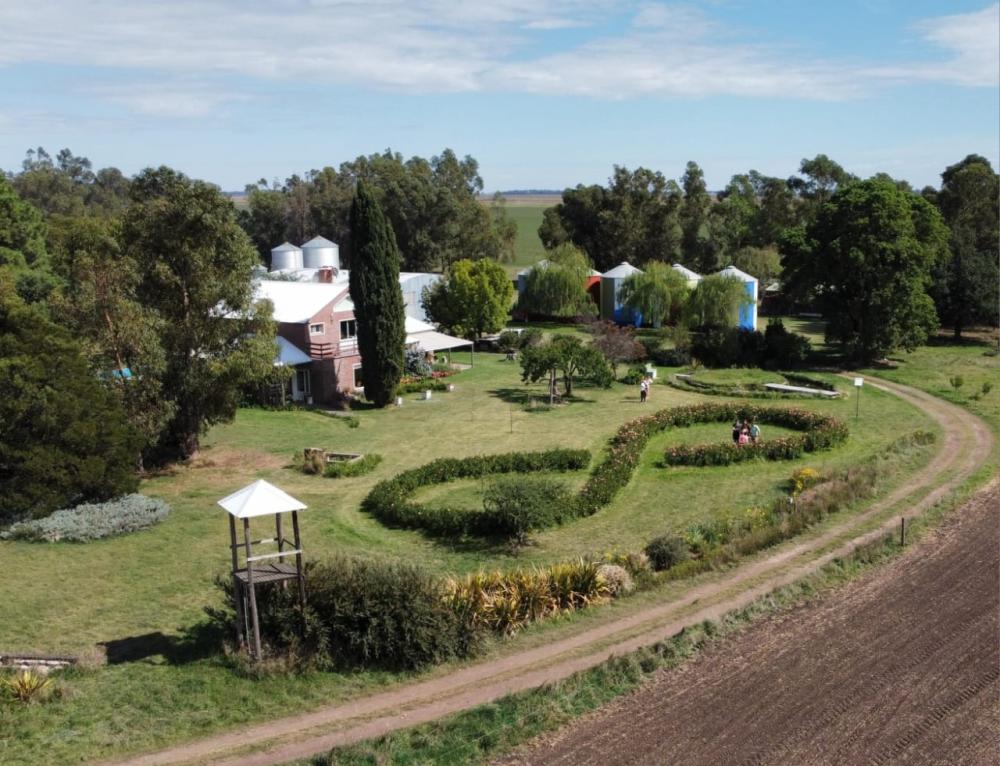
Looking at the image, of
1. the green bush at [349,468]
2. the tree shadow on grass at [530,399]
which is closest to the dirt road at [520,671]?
the green bush at [349,468]

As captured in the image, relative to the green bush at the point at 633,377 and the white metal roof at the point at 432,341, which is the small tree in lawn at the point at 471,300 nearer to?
the white metal roof at the point at 432,341

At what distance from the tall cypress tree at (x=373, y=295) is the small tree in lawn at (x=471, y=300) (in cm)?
1206

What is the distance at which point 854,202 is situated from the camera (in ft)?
139

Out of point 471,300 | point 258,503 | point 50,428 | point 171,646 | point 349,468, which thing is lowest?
point 171,646

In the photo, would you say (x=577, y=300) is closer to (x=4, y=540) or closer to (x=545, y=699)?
(x=4, y=540)

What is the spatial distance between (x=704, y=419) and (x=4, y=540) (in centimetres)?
2175

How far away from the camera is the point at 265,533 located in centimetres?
2175

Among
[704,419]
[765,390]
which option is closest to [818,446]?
[704,419]

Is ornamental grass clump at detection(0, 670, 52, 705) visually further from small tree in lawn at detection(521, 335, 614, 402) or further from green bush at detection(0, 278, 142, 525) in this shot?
small tree in lawn at detection(521, 335, 614, 402)

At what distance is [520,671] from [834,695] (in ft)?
14.9

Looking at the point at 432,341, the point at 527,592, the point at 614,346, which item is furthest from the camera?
the point at 432,341

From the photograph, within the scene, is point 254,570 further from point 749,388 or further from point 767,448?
point 749,388

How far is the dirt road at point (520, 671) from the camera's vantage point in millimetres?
12156

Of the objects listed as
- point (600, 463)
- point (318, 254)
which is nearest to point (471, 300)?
point (600, 463)
